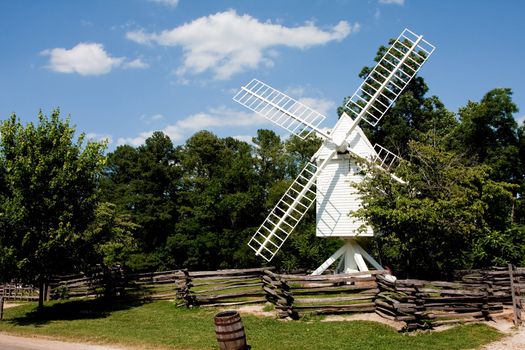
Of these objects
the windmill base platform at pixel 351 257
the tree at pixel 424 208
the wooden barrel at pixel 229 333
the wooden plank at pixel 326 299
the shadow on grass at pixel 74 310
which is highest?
the tree at pixel 424 208

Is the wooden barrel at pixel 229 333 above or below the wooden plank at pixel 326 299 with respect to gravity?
below

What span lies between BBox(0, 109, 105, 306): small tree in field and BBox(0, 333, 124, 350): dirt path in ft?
11.9

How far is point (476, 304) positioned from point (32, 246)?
15.5 metres

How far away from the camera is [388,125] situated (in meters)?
35.8

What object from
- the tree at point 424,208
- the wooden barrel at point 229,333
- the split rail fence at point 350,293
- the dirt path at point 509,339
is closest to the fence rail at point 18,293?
the split rail fence at point 350,293

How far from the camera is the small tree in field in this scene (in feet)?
60.0

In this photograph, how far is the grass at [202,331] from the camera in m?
13.5

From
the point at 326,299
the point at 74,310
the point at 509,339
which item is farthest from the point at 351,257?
the point at 74,310

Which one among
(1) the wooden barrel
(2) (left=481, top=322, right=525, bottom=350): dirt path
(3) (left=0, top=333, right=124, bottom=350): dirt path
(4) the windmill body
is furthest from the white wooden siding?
(3) (left=0, top=333, right=124, bottom=350): dirt path

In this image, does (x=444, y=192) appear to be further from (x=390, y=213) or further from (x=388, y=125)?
(x=388, y=125)

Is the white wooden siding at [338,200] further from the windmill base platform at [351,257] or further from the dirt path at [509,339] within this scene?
the dirt path at [509,339]

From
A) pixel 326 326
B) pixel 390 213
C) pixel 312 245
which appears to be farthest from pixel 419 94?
pixel 326 326

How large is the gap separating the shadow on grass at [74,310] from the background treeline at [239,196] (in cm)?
144

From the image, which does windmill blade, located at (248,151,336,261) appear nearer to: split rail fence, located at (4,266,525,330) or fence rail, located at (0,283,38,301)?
split rail fence, located at (4,266,525,330)
